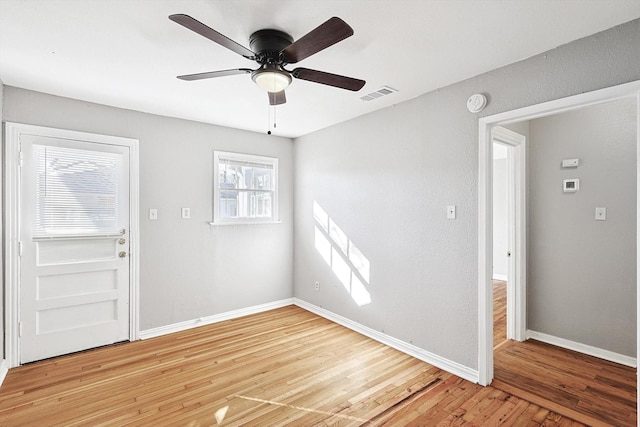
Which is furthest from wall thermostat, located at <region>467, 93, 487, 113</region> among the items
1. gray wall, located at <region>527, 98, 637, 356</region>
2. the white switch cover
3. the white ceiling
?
gray wall, located at <region>527, 98, 637, 356</region>

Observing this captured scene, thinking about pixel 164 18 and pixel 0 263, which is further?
pixel 0 263

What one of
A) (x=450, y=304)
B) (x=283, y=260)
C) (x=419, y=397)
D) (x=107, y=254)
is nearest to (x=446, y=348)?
(x=450, y=304)

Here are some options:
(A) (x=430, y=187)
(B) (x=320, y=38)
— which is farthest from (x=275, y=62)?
(A) (x=430, y=187)

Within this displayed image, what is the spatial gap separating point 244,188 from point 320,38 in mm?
2900

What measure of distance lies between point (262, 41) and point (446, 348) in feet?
9.22

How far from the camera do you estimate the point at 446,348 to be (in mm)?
2754

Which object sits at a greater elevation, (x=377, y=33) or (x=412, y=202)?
(x=377, y=33)

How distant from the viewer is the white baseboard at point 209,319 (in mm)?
3488

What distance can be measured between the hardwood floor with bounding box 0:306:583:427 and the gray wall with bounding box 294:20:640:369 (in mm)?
432

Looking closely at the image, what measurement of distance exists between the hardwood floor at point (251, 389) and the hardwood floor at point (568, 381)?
0.15m

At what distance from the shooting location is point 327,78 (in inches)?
78.5

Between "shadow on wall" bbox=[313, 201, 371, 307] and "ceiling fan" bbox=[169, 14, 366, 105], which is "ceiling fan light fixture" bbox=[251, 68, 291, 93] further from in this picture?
"shadow on wall" bbox=[313, 201, 371, 307]

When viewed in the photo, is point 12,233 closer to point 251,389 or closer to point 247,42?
point 251,389

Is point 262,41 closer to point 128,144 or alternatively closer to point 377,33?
point 377,33
